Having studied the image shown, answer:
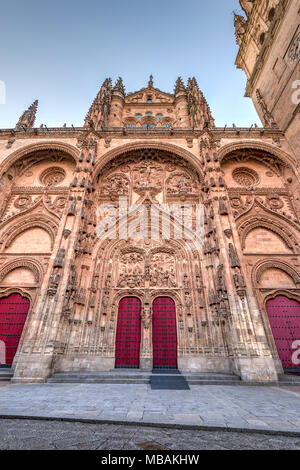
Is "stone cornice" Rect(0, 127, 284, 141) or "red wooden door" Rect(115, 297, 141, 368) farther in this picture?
"stone cornice" Rect(0, 127, 284, 141)

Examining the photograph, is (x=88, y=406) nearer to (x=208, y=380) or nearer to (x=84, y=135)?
(x=208, y=380)

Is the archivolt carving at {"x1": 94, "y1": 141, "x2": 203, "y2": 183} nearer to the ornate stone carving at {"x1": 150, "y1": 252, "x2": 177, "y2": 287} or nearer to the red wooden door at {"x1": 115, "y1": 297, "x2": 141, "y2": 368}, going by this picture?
the ornate stone carving at {"x1": 150, "y1": 252, "x2": 177, "y2": 287}

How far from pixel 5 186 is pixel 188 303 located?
1260 centimetres

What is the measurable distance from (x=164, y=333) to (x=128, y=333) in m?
1.69

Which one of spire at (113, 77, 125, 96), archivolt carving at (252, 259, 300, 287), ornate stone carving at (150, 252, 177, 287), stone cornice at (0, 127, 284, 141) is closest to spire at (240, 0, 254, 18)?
spire at (113, 77, 125, 96)

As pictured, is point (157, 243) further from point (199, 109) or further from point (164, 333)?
point (199, 109)

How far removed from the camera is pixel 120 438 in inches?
94.3

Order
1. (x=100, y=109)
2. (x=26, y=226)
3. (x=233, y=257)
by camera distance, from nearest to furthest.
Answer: (x=233, y=257) < (x=26, y=226) < (x=100, y=109)

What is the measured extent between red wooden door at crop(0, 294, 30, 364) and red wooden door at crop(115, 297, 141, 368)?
4.41 m

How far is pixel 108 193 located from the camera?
13.0m

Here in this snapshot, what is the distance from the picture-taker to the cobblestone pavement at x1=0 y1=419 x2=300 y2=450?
219cm

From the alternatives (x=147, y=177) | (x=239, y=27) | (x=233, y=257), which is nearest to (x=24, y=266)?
(x=147, y=177)

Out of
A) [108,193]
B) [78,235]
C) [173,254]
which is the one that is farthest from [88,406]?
[108,193]
